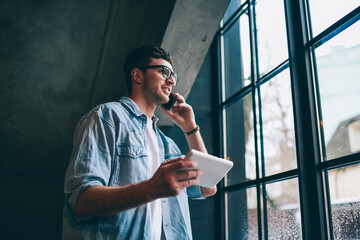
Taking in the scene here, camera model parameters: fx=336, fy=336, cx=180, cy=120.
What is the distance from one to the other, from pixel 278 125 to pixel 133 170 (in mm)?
1391

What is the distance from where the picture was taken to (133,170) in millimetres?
1550

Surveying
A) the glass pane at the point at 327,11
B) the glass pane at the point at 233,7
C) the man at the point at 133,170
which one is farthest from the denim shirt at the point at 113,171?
the glass pane at the point at 233,7

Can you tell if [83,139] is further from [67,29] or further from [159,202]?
[67,29]

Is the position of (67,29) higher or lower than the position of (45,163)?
higher

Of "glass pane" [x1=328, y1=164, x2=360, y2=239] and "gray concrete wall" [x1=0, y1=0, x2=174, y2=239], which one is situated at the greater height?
"gray concrete wall" [x1=0, y1=0, x2=174, y2=239]

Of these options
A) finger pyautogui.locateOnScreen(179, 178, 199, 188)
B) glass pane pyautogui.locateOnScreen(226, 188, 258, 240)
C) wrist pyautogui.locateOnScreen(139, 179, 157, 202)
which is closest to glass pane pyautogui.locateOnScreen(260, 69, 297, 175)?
glass pane pyautogui.locateOnScreen(226, 188, 258, 240)

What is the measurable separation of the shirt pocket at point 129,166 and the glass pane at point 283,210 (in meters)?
1.17

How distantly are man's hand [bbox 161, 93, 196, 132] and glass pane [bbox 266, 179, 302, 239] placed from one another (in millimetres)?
812

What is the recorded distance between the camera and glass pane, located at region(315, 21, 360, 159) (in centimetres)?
190

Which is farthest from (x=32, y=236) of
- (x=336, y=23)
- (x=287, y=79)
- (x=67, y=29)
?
(x=336, y=23)

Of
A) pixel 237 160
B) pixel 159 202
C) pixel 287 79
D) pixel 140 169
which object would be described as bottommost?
pixel 159 202

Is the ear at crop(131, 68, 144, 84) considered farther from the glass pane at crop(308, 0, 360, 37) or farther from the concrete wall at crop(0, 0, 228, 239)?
the glass pane at crop(308, 0, 360, 37)

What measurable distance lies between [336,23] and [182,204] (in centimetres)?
145

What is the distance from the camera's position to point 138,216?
58.0 inches
